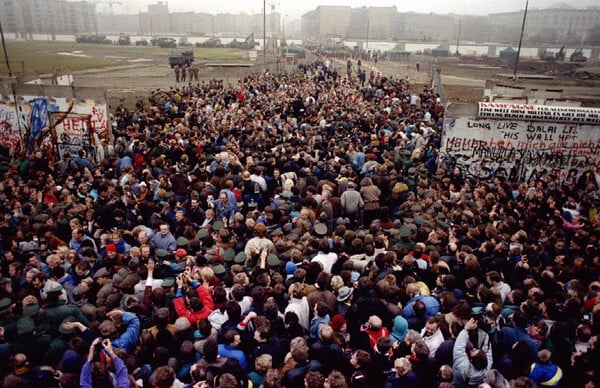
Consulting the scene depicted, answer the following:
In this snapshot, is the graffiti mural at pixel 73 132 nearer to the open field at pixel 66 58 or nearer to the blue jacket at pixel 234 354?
the blue jacket at pixel 234 354

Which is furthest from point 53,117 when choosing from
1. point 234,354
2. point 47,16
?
point 47,16

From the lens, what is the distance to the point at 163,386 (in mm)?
3707

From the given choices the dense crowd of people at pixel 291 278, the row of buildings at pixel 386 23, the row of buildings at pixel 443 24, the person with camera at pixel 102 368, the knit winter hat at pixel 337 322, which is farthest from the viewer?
the row of buildings at pixel 443 24

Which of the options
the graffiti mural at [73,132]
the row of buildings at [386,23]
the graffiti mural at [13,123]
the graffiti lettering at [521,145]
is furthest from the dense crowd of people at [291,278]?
the row of buildings at [386,23]

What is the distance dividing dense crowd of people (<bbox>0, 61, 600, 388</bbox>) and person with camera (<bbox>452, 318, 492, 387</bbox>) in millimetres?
20

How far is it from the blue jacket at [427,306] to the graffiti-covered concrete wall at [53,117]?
11741mm

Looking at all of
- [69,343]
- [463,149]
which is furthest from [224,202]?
[463,149]

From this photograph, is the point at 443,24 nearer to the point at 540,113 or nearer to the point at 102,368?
the point at 540,113

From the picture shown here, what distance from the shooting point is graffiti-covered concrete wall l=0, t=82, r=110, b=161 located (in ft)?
42.7

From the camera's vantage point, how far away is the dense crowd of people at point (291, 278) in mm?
4082

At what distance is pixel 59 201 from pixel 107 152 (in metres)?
4.60

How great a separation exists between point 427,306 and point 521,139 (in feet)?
29.7

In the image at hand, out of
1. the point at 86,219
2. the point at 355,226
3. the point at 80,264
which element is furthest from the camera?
the point at 355,226

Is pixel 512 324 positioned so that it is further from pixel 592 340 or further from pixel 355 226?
pixel 355 226
